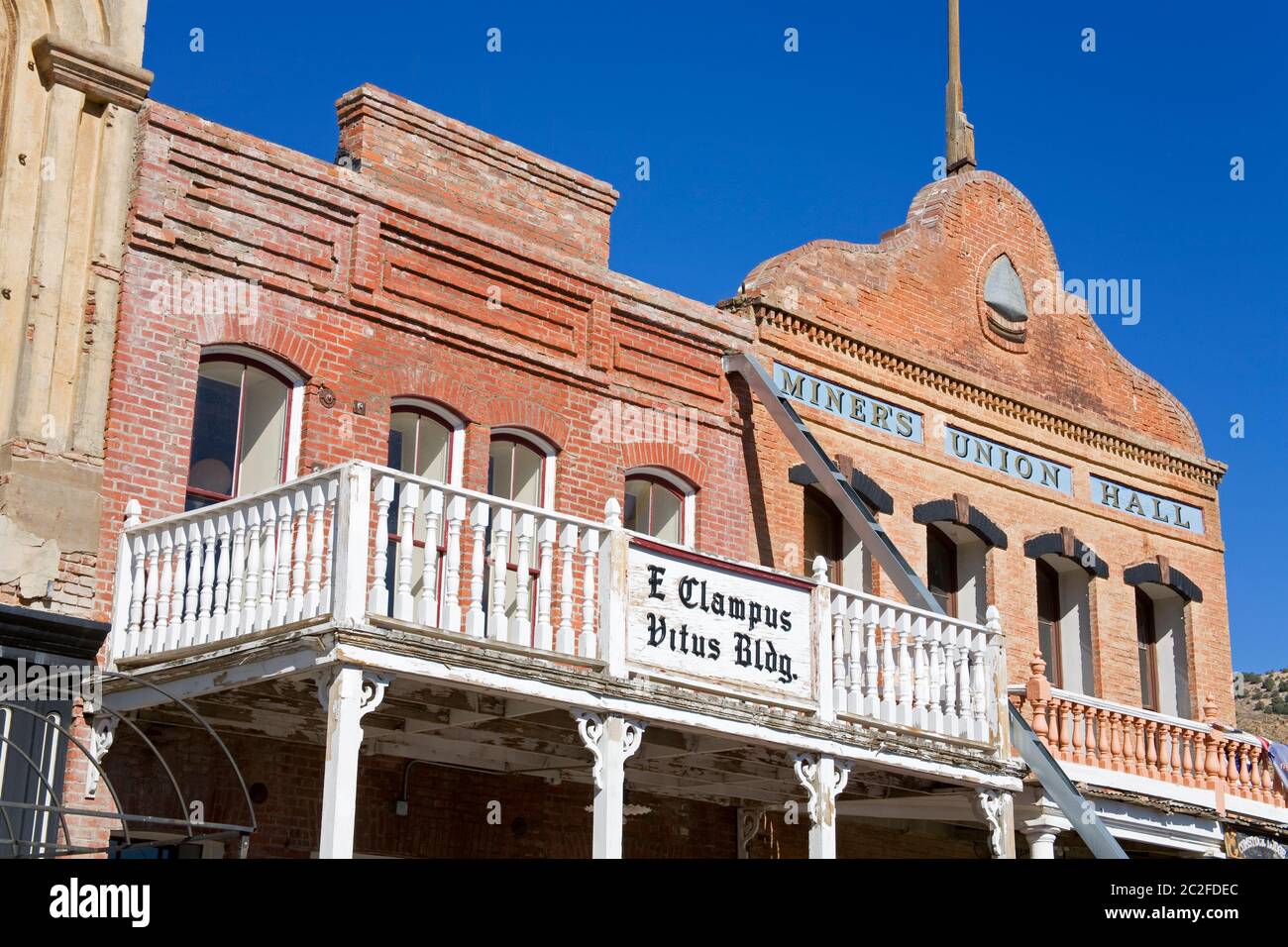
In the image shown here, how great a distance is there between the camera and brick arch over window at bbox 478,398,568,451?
51.1ft

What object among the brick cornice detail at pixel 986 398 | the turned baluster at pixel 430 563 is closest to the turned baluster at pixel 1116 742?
the brick cornice detail at pixel 986 398

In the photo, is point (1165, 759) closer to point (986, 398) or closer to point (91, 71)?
point (986, 398)

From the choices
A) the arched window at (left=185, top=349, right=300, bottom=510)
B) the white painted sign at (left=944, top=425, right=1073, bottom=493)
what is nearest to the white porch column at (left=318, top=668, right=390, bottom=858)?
the arched window at (left=185, top=349, right=300, bottom=510)

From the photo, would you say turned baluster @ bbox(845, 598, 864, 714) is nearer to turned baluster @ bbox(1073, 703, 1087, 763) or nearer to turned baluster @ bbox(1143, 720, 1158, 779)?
turned baluster @ bbox(1073, 703, 1087, 763)

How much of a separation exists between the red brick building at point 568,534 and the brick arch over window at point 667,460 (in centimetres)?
4

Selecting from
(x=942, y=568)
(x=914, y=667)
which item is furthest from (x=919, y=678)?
(x=942, y=568)

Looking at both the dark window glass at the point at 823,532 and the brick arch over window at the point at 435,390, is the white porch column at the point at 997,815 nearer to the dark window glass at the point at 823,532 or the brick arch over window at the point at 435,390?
the dark window glass at the point at 823,532

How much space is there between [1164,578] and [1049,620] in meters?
2.05

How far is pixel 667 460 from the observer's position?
666 inches

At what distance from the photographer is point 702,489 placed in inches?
677

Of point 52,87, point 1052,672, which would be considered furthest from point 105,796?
point 1052,672

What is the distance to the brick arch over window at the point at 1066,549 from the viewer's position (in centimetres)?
2078

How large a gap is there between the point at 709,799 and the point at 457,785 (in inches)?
122
